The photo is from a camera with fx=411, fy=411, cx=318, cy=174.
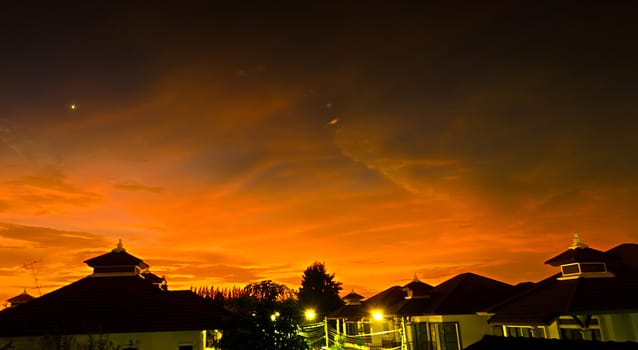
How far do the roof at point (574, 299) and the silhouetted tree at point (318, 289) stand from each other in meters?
53.1

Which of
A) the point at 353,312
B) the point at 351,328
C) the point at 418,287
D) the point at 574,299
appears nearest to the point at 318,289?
the point at 351,328

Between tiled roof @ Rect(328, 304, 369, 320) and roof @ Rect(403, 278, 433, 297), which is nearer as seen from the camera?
roof @ Rect(403, 278, 433, 297)

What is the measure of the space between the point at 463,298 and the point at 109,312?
916 inches

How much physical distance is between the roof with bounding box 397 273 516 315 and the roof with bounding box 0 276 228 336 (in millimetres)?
15746

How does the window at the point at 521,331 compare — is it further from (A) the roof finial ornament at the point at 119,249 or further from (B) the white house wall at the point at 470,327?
(A) the roof finial ornament at the point at 119,249

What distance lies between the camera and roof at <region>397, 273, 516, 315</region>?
28.9 metres

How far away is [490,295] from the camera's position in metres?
30.8

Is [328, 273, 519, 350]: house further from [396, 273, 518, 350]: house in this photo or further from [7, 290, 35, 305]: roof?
[7, 290, 35, 305]: roof

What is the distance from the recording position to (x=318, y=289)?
7750 centimetres

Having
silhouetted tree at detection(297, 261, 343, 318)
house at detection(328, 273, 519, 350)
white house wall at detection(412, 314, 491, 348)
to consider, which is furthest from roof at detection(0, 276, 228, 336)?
silhouetted tree at detection(297, 261, 343, 318)

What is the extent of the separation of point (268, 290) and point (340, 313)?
30027mm

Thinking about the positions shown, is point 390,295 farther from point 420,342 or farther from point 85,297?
point 85,297

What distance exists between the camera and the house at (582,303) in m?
19.7

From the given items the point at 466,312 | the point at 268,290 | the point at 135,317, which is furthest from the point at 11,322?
the point at 466,312
